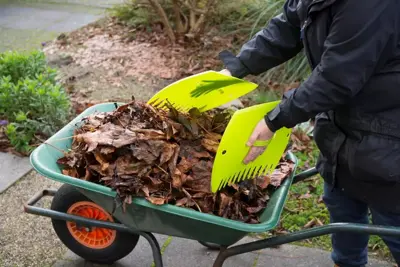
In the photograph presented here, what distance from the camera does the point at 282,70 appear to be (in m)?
4.97

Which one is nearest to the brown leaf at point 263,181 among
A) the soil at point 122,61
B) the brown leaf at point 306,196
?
the brown leaf at point 306,196

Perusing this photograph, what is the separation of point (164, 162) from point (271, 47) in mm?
677

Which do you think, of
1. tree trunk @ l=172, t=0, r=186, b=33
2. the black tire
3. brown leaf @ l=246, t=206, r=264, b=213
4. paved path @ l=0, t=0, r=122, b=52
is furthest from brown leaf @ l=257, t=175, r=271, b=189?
paved path @ l=0, t=0, r=122, b=52

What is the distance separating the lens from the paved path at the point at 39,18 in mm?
6121

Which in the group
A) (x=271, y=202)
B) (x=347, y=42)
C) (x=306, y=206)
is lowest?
(x=306, y=206)

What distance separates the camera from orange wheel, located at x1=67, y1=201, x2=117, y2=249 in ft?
8.55

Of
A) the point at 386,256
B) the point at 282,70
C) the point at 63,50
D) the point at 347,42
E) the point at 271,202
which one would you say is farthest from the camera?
the point at 63,50

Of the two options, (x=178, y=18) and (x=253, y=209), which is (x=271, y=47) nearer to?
(x=253, y=209)

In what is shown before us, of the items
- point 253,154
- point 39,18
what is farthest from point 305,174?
point 39,18

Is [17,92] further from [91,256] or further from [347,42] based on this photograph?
[347,42]

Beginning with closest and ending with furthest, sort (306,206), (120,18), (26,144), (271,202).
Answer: (271,202)
(306,206)
(26,144)
(120,18)

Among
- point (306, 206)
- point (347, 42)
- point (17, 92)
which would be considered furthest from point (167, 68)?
point (347, 42)

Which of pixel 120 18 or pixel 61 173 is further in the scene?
pixel 120 18

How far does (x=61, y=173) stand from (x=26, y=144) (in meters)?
1.68
